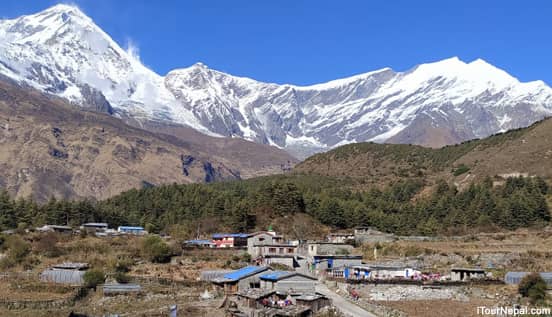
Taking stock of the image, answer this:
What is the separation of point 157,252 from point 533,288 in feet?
133

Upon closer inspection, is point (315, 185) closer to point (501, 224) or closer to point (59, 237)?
point (501, 224)

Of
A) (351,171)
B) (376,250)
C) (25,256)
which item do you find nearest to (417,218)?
(376,250)

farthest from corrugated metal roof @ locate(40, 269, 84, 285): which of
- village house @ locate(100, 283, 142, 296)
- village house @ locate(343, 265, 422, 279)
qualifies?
village house @ locate(343, 265, 422, 279)

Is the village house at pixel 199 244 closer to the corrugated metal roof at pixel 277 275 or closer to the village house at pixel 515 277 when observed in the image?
the corrugated metal roof at pixel 277 275

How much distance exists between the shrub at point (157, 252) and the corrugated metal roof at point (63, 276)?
459 inches

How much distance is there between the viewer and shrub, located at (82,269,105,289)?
71188mm

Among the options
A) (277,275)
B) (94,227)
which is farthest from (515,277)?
(94,227)

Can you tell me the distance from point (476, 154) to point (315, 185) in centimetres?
4014

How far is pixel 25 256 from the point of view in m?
86.4

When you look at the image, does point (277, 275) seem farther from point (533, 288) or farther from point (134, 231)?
point (134, 231)

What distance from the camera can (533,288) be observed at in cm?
6359

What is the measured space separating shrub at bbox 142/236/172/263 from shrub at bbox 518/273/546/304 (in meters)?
38.4

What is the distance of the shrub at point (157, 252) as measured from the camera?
3391 inches

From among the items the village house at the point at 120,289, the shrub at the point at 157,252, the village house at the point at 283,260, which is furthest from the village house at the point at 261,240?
the village house at the point at 120,289
